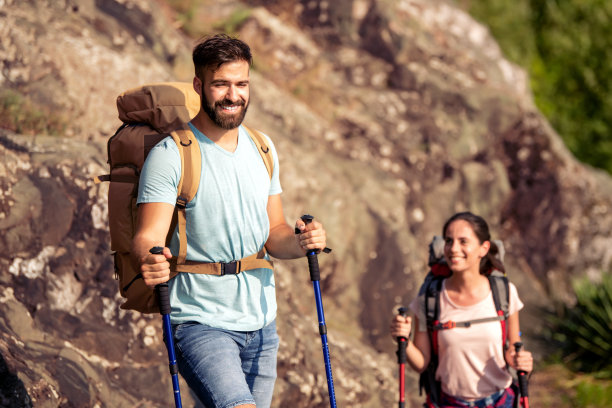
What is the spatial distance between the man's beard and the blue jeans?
87 centimetres

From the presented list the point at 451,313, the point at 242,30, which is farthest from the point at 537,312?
the point at 451,313

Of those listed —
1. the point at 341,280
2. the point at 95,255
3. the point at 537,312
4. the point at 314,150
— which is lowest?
the point at 537,312

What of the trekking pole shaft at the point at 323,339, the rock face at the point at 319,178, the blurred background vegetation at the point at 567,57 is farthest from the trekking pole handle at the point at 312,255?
the blurred background vegetation at the point at 567,57

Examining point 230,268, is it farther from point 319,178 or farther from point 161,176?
point 319,178

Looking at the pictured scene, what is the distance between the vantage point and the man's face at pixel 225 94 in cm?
311

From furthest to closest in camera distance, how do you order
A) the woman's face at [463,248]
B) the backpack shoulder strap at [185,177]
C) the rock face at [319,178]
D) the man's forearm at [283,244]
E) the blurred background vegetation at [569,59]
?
the blurred background vegetation at [569,59]
the rock face at [319,178]
the woman's face at [463,248]
the man's forearm at [283,244]
the backpack shoulder strap at [185,177]

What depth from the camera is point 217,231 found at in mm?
3096

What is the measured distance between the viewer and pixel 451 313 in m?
4.22

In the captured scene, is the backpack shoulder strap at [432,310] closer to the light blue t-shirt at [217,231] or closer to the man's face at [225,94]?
the light blue t-shirt at [217,231]

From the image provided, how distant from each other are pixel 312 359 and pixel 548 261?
6241 mm

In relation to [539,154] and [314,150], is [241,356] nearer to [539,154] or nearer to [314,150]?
[314,150]

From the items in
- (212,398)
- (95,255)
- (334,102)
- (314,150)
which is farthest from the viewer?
(334,102)

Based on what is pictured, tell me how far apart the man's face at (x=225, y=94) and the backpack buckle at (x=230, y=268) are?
59cm

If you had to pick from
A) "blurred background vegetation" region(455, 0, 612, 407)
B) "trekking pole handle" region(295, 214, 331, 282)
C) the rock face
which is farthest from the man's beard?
"blurred background vegetation" region(455, 0, 612, 407)
